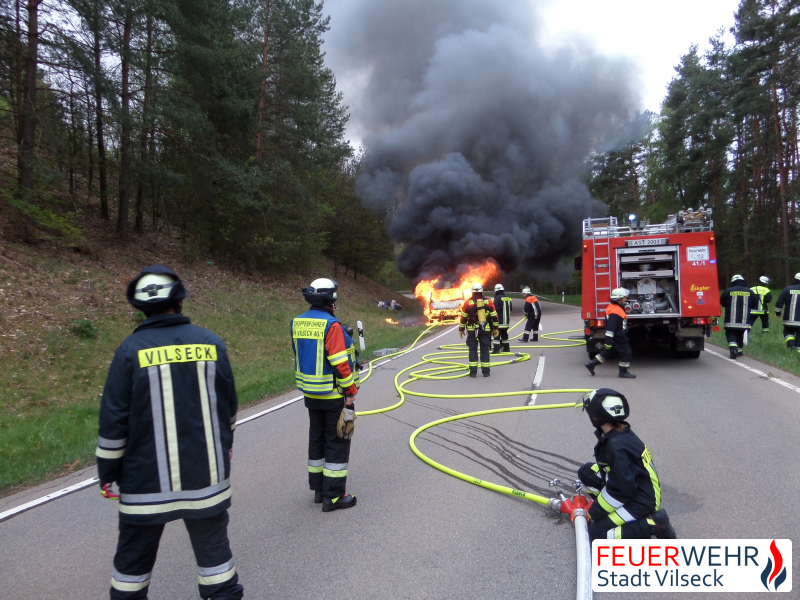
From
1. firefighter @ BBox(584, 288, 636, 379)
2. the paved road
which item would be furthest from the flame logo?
firefighter @ BBox(584, 288, 636, 379)

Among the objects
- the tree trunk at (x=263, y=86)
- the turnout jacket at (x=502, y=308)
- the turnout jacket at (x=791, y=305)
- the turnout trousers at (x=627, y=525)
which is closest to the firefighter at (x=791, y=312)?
the turnout jacket at (x=791, y=305)

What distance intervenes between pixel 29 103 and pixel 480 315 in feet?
35.5

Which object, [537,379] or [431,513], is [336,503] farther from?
[537,379]

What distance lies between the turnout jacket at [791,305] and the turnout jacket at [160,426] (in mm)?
10337

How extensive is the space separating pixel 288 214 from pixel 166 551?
18.4 m

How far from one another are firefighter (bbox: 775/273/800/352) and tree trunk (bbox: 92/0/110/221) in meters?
15.2

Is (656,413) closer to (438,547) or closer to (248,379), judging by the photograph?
(438,547)

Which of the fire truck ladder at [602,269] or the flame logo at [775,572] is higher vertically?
the fire truck ladder at [602,269]

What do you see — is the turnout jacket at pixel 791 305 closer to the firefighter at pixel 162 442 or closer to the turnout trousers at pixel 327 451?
the turnout trousers at pixel 327 451

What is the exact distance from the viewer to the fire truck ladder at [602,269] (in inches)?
382

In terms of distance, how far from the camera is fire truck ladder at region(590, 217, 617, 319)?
9711 millimetres

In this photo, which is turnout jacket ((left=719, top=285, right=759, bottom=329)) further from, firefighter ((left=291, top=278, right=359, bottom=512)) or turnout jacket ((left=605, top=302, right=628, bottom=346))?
firefighter ((left=291, top=278, right=359, bottom=512))

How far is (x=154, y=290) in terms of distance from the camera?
2.16 meters

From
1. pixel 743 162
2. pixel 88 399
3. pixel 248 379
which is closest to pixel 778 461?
pixel 248 379
